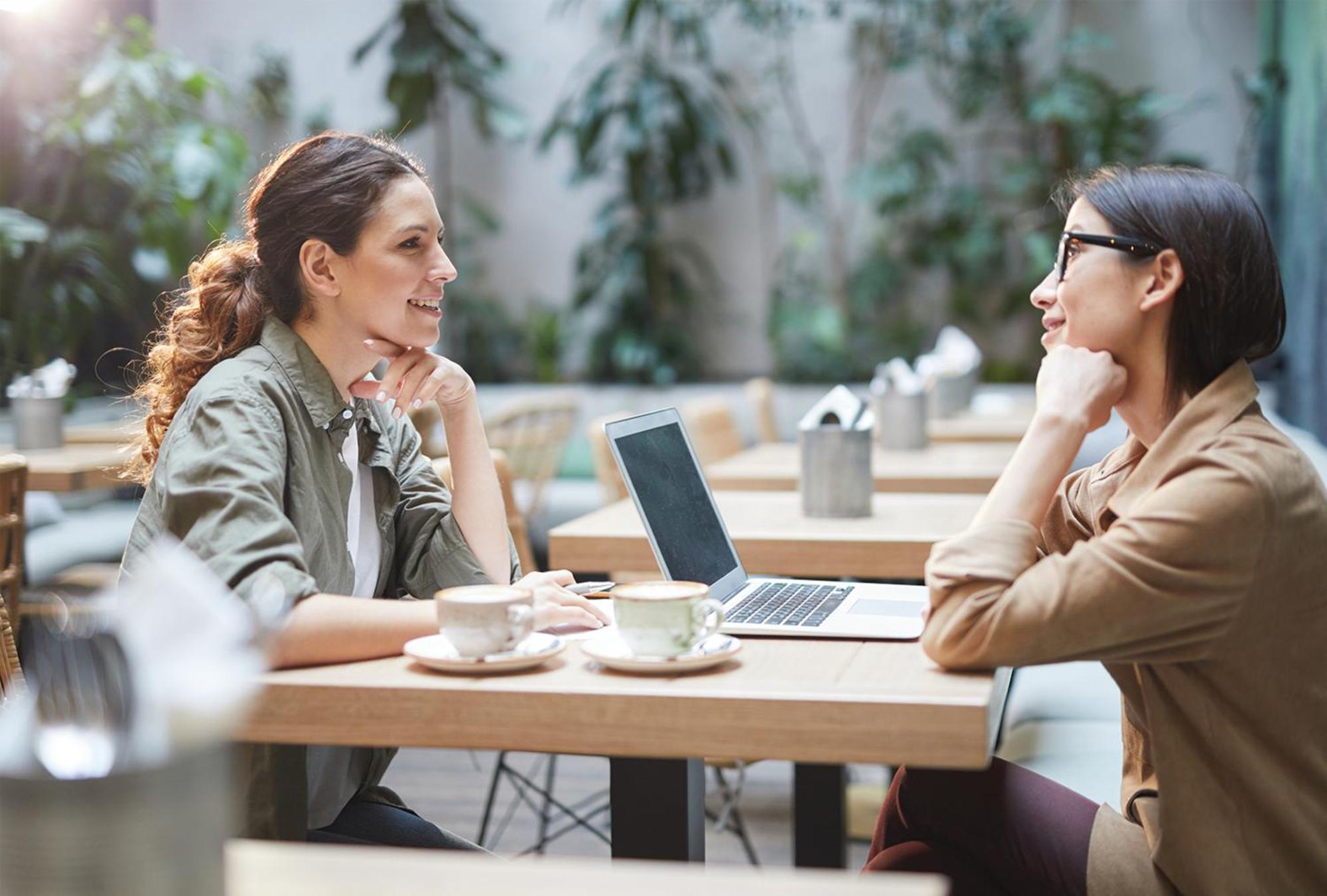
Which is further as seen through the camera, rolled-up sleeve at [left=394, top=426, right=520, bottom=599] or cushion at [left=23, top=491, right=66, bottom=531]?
cushion at [left=23, top=491, right=66, bottom=531]

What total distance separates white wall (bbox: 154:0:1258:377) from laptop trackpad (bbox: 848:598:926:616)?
594 centimetres

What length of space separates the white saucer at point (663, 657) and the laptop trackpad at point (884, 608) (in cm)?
29

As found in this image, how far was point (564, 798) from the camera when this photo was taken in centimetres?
344

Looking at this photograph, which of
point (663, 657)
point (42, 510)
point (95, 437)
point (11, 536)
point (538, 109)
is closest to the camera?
point (663, 657)

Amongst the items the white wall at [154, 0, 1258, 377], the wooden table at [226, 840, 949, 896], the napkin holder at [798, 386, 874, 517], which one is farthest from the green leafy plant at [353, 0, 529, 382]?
the wooden table at [226, 840, 949, 896]

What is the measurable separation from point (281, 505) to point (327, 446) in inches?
6.5

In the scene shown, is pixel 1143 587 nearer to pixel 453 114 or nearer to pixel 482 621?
pixel 482 621

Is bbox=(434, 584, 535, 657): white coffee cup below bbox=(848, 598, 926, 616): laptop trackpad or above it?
above

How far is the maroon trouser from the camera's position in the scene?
1.44 m

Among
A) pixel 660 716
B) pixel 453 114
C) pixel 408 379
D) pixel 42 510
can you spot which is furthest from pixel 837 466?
pixel 453 114

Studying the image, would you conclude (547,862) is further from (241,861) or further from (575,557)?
(575,557)

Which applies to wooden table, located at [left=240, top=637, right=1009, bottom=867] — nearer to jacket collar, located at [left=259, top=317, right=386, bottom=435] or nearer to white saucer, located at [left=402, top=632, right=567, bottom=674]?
white saucer, located at [left=402, top=632, right=567, bottom=674]

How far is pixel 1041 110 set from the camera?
6.53 meters

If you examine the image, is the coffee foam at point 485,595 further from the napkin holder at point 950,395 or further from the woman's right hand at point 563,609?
the napkin holder at point 950,395
